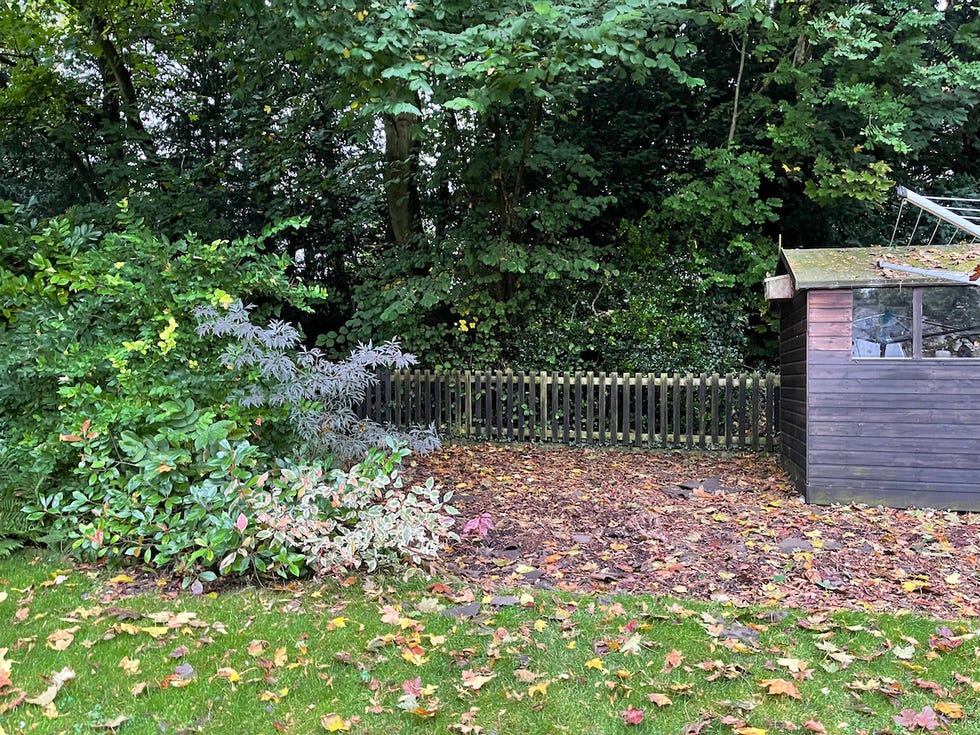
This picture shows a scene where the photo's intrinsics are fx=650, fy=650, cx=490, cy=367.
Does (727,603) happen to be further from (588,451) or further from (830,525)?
(588,451)

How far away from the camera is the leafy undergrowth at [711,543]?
168 inches

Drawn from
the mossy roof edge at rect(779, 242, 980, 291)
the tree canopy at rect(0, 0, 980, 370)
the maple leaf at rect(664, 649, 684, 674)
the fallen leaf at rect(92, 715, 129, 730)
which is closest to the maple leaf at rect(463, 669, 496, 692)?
the maple leaf at rect(664, 649, 684, 674)

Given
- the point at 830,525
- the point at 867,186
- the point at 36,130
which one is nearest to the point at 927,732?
the point at 830,525

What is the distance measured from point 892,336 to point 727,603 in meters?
3.75

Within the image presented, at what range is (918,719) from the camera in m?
2.79

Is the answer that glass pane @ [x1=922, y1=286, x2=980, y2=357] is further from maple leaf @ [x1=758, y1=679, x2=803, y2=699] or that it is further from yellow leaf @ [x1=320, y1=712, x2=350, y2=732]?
yellow leaf @ [x1=320, y1=712, x2=350, y2=732]

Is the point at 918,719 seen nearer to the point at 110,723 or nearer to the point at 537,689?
the point at 537,689

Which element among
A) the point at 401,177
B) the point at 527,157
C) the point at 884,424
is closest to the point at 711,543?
the point at 884,424

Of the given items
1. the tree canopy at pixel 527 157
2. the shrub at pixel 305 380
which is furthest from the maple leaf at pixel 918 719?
the tree canopy at pixel 527 157

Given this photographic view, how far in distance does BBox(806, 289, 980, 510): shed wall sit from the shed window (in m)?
0.09

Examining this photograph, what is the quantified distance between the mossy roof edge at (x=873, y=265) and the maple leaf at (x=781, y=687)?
4.27 m

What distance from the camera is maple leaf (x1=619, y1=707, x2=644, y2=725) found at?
284 centimetres

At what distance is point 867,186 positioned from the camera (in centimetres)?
938

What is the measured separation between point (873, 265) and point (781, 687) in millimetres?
4921
